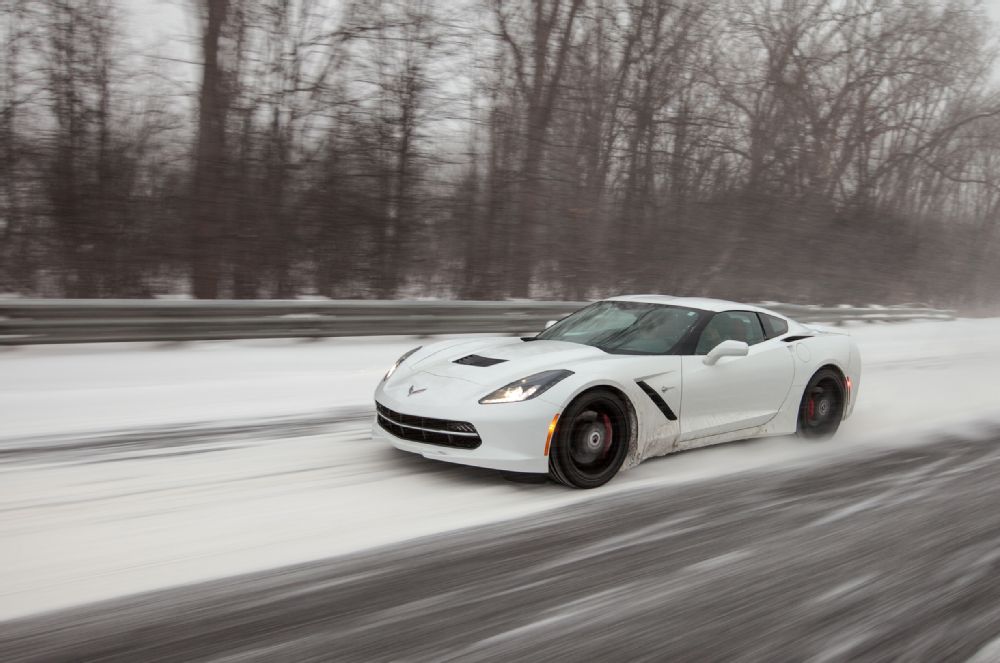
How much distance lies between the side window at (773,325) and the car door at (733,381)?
7 centimetres

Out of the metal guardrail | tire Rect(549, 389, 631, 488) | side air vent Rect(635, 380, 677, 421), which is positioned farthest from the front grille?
the metal guardrail

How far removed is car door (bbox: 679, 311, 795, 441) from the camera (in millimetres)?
5555

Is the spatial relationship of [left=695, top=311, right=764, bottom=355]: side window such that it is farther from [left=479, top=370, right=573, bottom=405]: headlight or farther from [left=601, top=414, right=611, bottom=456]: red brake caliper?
[left=479, top=370, right=573, bottom=405]: headlight

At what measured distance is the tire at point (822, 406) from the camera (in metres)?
6.54

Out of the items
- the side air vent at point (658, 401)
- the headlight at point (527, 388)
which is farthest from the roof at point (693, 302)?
the headlight at point (527, 388)

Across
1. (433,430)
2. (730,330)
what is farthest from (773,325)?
(433,430)

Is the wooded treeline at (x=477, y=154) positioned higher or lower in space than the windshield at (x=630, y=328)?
higher

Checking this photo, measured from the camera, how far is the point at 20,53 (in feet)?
36.3

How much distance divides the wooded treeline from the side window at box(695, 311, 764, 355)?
8787 millimetres

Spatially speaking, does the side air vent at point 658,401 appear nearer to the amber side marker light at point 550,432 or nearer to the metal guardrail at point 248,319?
the amber side marker light at point 550,432

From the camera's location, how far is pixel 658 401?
5320 mm

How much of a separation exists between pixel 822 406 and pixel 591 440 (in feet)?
9.07

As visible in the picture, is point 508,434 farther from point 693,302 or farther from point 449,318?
point 449,318

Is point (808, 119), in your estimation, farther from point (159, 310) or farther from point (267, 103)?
point (159, 310)
